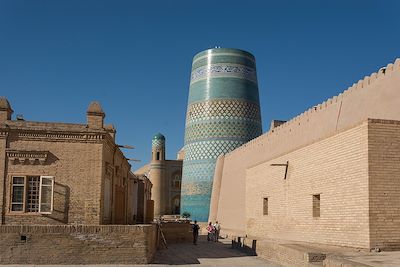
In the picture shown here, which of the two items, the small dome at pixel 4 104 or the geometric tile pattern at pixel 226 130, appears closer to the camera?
the small dome at pixel 4 104

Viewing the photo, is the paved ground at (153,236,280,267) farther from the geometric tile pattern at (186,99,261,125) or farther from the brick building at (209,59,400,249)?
the geometric tile pattern at (186,99,261,125)

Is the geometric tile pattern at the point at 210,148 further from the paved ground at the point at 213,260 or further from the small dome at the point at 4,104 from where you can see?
A: the small dome at the point at 4,104

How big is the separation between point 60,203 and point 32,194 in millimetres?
730

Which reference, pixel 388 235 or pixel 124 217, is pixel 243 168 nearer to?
pixel 124 217

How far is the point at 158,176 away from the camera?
153 ft

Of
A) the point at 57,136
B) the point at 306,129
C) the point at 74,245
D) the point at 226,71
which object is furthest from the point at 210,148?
the point at 74,245

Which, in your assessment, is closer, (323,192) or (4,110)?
(323,192)

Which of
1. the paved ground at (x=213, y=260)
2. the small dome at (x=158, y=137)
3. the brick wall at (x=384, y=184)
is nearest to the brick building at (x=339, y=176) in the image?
the brick wall at (x=384, y=184)

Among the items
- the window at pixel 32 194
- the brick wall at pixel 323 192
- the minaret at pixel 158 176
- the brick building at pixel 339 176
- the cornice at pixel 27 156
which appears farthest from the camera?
the minaret at pixel 158 176

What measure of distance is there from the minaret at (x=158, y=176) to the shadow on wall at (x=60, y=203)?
33.4m

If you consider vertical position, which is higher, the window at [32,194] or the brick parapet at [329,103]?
the brick parapet at [329,103]

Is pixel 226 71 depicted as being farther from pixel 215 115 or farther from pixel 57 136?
pixel 57 136

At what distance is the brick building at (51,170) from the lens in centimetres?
1313

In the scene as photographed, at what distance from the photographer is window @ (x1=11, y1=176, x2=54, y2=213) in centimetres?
1312
